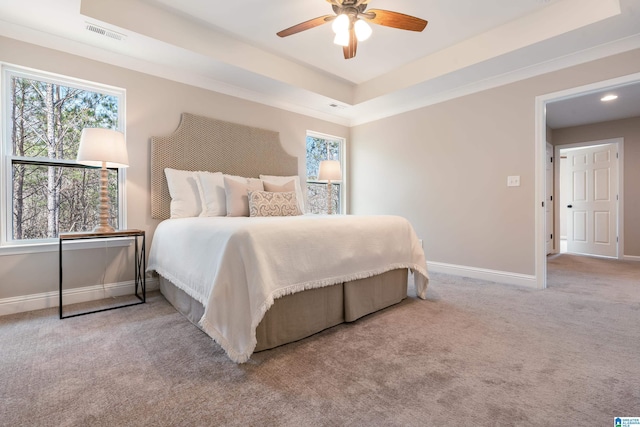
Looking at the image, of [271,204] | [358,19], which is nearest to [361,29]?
[358,19]

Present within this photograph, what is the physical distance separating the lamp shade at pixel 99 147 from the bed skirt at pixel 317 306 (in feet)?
3.96

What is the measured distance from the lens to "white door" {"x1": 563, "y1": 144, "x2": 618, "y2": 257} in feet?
17.4

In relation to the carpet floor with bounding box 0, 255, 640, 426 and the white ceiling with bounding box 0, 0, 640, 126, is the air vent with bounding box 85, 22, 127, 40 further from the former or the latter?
the carpet floor with bounding box 0, 255, 640, 426

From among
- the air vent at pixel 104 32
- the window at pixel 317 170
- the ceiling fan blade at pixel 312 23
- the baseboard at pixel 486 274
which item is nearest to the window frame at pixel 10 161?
the air vent at pixel 104 32

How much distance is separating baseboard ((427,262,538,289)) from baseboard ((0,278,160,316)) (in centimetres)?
345

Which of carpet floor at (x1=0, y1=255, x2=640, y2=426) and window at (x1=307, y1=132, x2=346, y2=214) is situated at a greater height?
window at (x1=307, y1=132, x2=346, y2=214)

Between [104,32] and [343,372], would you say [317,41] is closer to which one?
[104,32]

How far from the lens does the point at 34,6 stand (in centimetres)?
222

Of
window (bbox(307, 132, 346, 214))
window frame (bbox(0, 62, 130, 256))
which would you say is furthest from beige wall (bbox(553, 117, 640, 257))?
window frame (bbox(0, 62, 130, 256))

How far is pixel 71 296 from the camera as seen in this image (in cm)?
265

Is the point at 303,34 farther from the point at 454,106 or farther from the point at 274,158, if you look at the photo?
the point at 454,106

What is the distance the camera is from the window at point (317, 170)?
4773 millimetres

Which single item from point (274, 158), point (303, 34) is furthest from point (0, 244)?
point (303, 34)

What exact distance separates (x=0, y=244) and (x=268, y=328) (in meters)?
2.42
